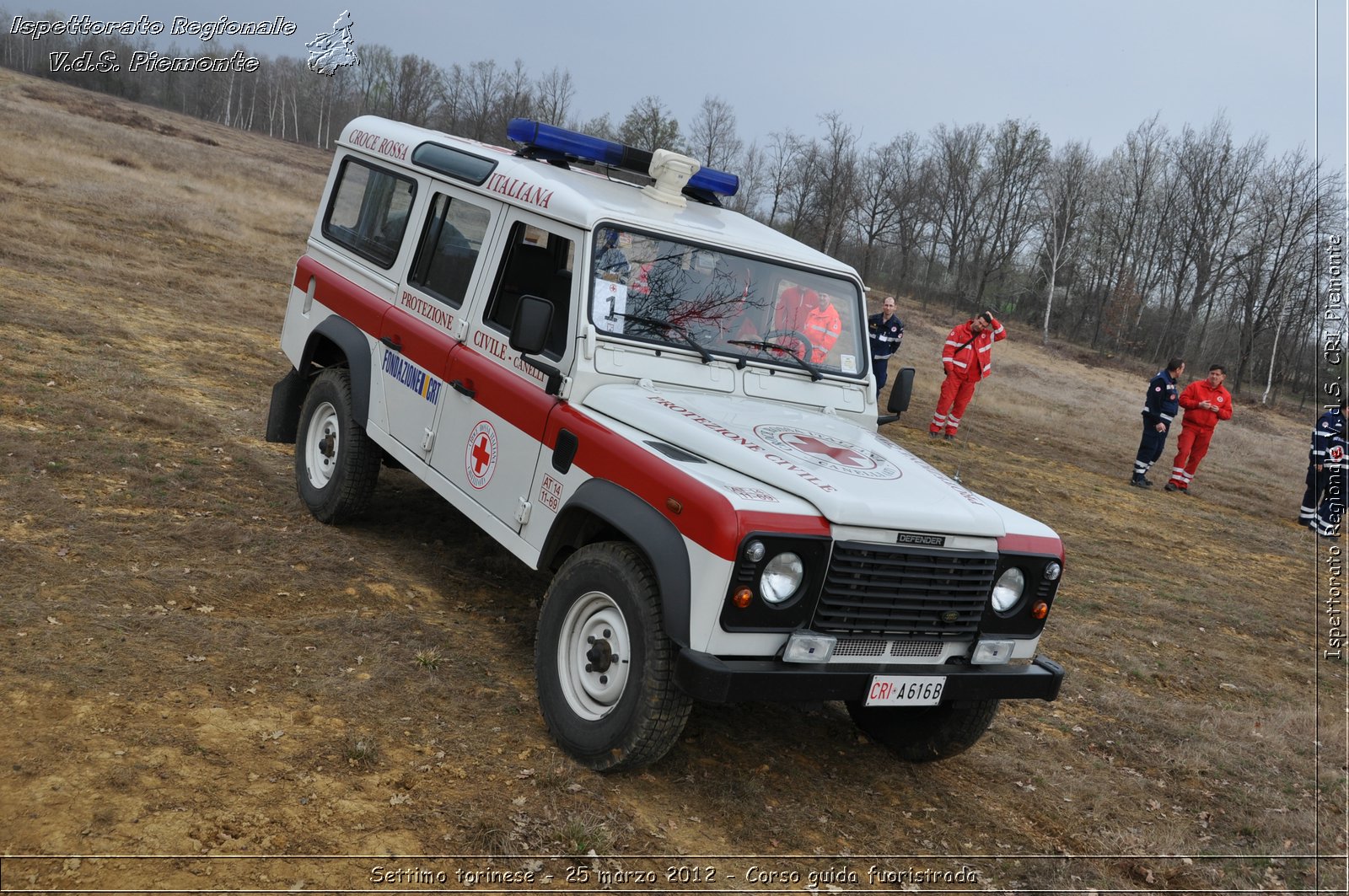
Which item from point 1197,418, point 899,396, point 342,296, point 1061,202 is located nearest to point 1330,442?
point 1197,418

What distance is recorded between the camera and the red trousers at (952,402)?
52.7 feet

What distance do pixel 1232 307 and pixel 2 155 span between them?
47.3 m

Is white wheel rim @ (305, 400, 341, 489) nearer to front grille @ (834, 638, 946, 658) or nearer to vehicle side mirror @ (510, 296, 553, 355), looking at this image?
vehicle side mirror @ (510, 296, 553, 355)

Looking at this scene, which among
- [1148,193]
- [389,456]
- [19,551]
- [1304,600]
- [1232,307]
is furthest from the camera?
[1148,193]

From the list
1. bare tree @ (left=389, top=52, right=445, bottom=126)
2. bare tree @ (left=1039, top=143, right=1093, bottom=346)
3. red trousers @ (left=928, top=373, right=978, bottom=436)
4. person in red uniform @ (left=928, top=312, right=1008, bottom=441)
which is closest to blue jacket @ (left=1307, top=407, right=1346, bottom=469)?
person in red uniform @ (left=928, top=312, right=1008, bottom=441)

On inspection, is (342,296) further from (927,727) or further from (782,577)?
(927,727)

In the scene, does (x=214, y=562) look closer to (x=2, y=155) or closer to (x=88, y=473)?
(x=88, y=473)

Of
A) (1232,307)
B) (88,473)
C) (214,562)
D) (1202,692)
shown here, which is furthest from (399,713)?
(1232,307)

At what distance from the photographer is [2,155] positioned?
23.4 metres

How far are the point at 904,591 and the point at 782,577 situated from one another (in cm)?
55

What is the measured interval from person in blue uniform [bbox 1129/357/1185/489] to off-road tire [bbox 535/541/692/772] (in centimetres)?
1334

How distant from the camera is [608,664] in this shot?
4.37 metres

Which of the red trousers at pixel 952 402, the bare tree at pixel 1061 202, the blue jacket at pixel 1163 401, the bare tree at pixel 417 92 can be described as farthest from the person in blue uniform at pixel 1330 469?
the bare tree at pixel 417 92

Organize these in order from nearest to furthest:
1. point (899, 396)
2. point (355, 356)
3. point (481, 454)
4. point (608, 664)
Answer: point (608, 664)
point (481, 454)
point (899, 396)
point (355, 356)
